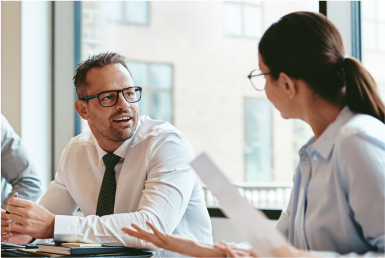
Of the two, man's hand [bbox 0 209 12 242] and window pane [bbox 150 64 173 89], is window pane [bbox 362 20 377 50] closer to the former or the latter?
window pane [bbox 150 64 173 89]

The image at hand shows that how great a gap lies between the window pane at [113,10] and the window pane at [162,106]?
752mm

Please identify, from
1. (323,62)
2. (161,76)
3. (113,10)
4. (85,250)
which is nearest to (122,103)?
(85,250)

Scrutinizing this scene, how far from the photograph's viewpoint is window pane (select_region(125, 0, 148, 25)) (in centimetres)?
306

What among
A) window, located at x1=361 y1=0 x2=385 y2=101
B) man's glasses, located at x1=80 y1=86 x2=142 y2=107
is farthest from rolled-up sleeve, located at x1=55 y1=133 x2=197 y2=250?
window, located at x1=361 y1=0 x2=385 y2=101

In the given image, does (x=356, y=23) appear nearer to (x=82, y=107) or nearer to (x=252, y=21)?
(x=252, y=21)

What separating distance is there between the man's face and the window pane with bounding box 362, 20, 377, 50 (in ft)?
4.49

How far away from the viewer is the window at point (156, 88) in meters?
2.98

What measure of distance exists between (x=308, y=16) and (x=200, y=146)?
1856 millimetres

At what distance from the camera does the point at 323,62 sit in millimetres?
1087

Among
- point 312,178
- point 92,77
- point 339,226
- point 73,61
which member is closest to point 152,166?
point 92,77

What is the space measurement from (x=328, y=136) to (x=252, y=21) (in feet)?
5.86

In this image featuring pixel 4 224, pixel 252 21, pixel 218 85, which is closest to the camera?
pixel 4 224

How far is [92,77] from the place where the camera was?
1.87 meters

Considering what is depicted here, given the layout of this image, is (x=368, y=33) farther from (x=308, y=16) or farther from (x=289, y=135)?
(x=308, y=16)
